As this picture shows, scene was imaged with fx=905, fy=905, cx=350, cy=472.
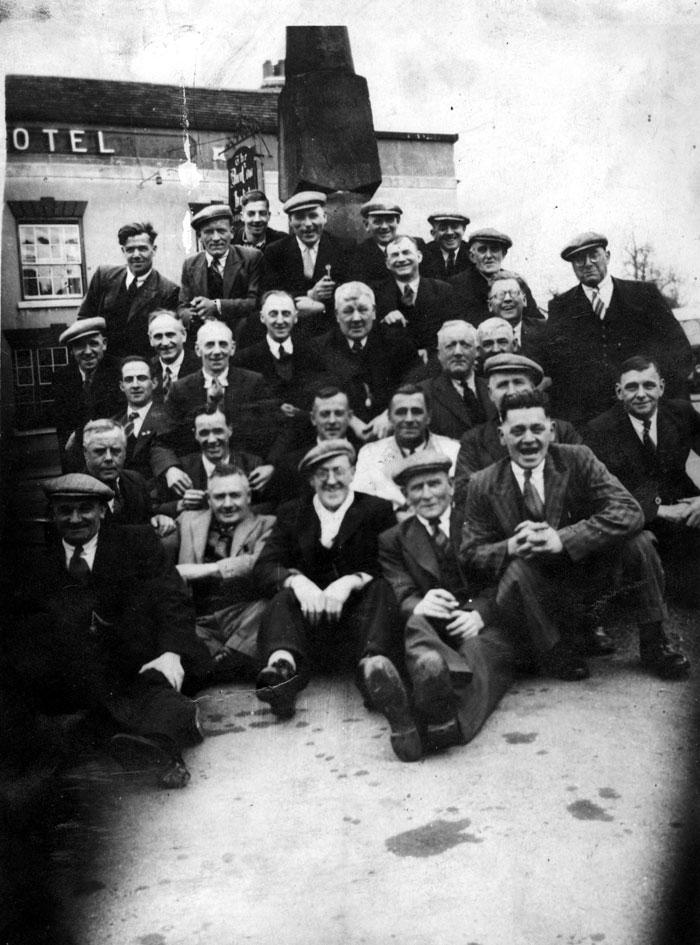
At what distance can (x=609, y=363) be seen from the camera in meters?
3.54

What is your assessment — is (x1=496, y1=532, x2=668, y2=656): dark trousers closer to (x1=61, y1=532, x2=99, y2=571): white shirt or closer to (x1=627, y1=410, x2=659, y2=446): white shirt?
(x1=627, y1=410, x2=659, y2=446): white shirt

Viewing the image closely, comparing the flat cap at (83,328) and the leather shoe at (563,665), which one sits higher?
the flat cap at (83,328)

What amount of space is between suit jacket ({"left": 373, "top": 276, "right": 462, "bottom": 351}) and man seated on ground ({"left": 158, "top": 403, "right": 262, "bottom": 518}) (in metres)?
0.75

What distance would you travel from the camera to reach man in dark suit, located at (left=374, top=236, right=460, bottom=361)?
11.5 ft

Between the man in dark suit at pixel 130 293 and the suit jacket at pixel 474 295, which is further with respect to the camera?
the suit jacket at pixel 474 295

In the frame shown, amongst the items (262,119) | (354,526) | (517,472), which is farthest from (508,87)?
(354,526)

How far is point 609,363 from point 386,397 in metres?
0.89

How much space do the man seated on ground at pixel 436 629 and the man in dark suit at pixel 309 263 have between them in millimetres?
721

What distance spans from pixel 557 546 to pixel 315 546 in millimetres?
887

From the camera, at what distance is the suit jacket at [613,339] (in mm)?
3525

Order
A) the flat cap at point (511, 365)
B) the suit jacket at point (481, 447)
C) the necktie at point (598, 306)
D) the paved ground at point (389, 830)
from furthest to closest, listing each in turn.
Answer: the necktie at point (598, 306)
the flat cap at point (511, 365)
the suit jacket at point (481, 447)
the paved ground at point (389, 830)

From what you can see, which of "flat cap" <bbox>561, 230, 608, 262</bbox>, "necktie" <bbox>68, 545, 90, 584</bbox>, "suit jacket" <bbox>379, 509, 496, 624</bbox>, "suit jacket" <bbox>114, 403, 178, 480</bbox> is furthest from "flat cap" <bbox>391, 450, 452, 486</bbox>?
"necktie" <bbox>68, 545, 90, 584</bbox>

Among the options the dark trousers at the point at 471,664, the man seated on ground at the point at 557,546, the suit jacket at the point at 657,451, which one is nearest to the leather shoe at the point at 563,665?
the man seated on ground at the point at 557,546

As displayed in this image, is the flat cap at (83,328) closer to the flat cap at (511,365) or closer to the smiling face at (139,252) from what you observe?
the smiling face at (139,252)
